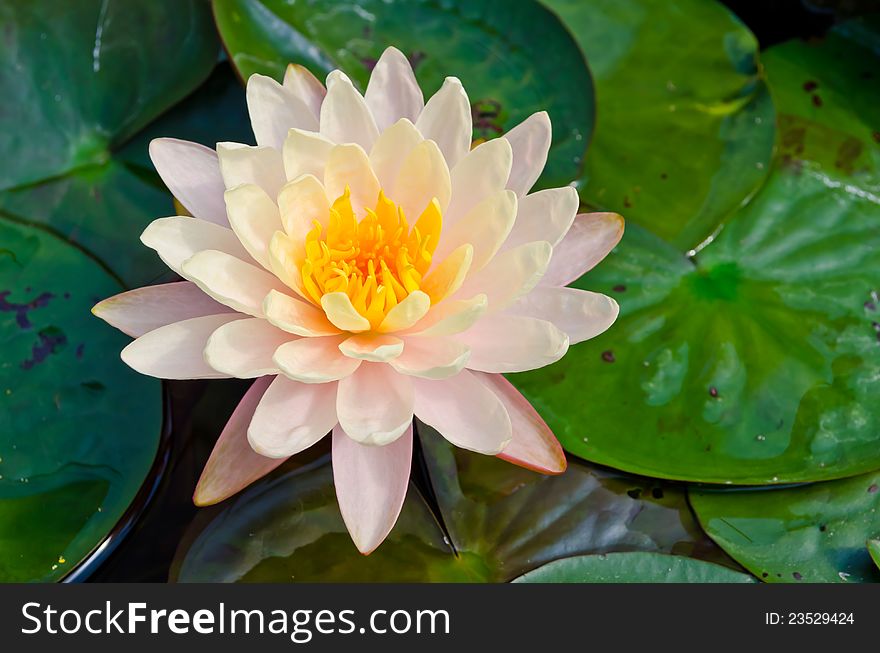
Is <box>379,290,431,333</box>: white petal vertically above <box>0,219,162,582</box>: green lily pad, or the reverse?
<box>379,290,431,333</box>: white petal

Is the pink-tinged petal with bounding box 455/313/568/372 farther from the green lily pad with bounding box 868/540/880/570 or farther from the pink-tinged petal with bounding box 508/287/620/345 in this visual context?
the green lily pad with bounding box 868/540/880/570

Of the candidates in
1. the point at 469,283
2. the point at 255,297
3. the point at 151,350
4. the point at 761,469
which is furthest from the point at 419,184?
the point at 761,469

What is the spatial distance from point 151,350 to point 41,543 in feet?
2.20

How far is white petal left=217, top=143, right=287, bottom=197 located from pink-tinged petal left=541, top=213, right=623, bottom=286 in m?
0.68

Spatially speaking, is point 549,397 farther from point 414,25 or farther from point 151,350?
point 414,25

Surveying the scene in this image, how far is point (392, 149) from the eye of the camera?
5.47ft

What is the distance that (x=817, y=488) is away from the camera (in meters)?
1.98

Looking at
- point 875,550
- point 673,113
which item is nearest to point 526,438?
point 875,550

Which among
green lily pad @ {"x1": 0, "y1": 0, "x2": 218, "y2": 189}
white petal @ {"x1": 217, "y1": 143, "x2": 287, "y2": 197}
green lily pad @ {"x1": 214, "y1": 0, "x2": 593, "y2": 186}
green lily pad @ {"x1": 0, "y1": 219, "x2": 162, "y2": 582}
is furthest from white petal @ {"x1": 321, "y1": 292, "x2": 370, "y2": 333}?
green lily pad @ {"x1": 0, "y1": 0, "x2": 218, "y2": 189}

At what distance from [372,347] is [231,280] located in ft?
1.09

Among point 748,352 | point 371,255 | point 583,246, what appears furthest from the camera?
point 748,352

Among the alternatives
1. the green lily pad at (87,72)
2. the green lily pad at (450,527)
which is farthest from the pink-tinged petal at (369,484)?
the green lily pad at (87,72)

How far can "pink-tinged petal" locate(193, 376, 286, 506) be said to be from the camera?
63.6 inches

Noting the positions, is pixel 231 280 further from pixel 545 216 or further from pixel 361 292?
pixel 545 216
